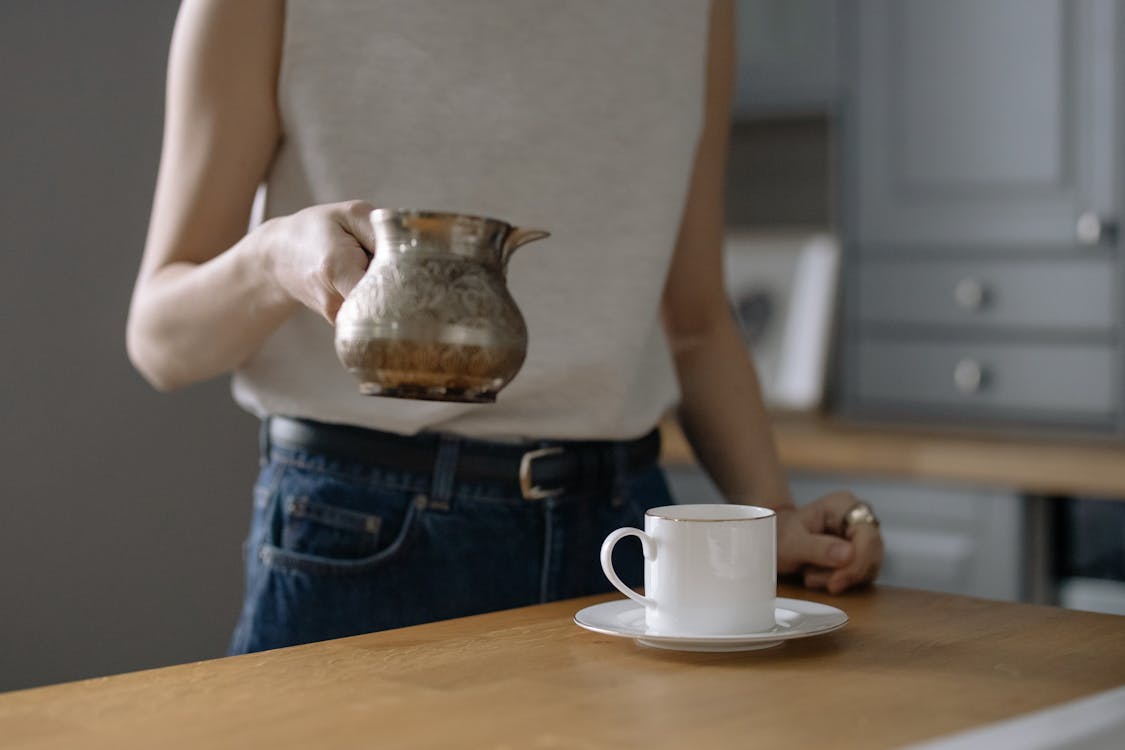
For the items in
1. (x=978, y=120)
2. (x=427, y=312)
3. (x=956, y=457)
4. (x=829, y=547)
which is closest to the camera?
(x=427, y=312)

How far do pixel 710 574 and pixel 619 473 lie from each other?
34cm

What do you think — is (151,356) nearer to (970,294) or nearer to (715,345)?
(715,345)

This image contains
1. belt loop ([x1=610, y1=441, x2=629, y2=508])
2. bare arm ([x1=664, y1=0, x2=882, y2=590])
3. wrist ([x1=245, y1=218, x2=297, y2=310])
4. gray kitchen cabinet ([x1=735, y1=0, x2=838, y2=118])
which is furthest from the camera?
gray kitchen cabinet ([x1=735, y1=0, x2=838, y2=118])

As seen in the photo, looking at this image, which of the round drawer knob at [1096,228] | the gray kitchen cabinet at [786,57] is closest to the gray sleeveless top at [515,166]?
the round drawer knob at [1096,228]

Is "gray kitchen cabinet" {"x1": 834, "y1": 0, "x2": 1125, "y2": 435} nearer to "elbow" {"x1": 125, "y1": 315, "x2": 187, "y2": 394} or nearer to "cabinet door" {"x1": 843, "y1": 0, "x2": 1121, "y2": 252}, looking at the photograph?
"cabinet door" {"x1": 843, "y1": 0, "x2": 1121, "y2": 252}

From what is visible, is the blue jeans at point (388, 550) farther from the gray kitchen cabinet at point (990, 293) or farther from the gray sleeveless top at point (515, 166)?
the gray kitchen cabinet at point (990, 293)

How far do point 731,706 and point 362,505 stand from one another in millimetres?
465

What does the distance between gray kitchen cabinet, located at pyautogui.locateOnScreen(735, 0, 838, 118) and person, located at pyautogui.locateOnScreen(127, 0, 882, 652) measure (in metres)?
1.61

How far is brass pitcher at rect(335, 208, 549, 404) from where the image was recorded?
756 mm

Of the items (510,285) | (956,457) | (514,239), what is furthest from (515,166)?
(956,457)

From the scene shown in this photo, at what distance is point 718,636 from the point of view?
2.74 ft

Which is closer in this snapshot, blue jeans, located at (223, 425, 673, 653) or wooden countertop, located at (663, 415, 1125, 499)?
blue jeans, located at (223, 425, 673, 653)

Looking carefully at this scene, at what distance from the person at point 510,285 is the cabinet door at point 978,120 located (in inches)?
57.5

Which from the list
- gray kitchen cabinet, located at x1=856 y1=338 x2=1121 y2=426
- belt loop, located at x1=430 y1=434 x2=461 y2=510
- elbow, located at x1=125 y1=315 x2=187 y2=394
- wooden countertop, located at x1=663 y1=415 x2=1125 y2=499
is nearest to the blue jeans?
belt loop, located at x1=430 y1=434 x2=461 y2=510
